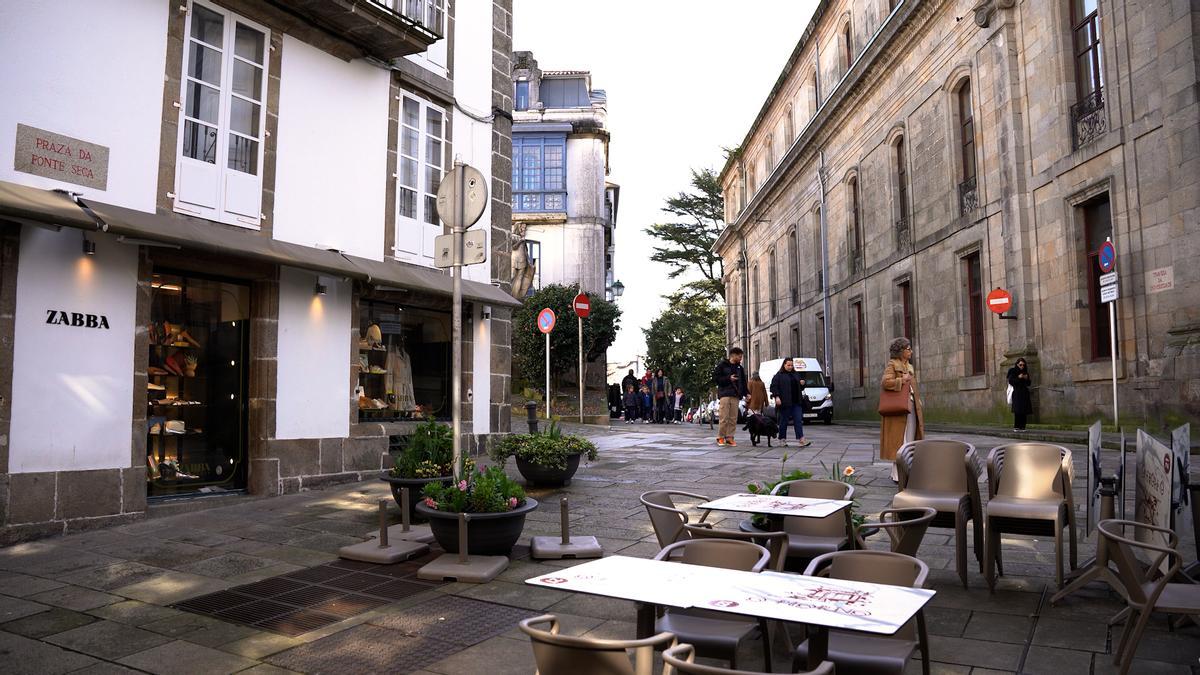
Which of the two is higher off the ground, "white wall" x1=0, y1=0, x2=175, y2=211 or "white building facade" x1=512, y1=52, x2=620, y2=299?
"white building facade" x1=512, y1=52, x2=620, y2=299

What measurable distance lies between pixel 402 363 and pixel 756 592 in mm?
9757

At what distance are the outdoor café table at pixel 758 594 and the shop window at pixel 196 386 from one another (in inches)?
282

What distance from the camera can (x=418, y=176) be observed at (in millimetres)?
12156

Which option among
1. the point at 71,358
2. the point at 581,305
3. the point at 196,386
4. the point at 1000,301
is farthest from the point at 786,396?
the point at 71,358

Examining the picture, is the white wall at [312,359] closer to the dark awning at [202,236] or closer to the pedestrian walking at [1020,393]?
the dark awning at [202,236]

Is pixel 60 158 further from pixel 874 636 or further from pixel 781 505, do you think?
pixel 874 636

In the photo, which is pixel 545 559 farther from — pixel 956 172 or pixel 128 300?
pixel 956 172

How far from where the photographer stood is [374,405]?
11.3 m

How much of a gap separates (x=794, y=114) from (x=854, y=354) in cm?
1417

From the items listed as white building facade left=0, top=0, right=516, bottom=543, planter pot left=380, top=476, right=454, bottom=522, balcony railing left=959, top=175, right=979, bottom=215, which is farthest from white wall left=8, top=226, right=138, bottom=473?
balcony railing left=959, top=175, right=979, bottom=215

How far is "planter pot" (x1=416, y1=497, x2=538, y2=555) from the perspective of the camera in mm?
5965

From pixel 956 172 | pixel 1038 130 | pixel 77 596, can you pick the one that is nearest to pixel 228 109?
pixel 77 596

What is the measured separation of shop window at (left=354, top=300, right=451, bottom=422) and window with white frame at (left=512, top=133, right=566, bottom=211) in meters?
21.0

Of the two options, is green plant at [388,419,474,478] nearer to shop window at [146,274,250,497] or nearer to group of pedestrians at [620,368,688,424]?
shop window at [146,274,250,497]
